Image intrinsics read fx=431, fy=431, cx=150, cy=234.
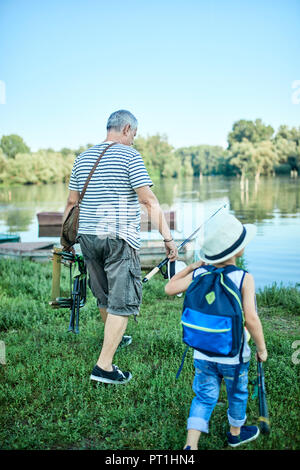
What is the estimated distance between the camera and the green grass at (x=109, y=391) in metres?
2.79

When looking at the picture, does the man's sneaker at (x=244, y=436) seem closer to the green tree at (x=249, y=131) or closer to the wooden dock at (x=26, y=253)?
the wooden dock at (x=26, y=253)

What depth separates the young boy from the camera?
8.09ft

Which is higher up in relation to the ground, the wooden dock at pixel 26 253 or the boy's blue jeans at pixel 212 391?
the boy's blue jeans at pixel 212 391

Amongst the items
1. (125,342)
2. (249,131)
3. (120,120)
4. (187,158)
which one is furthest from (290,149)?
(120,120)

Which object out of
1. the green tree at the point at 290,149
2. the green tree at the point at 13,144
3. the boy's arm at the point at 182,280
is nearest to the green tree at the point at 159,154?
the green tree at the point at 13,144

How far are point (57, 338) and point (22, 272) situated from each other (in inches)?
170

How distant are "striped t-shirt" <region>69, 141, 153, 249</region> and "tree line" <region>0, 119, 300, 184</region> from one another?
2608 inches

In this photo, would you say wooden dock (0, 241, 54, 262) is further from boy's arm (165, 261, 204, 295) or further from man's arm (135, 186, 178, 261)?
boy's arm (165, 261, 204, 295)

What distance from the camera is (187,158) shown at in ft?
448

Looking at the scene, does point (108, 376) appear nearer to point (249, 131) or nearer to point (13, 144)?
point (13, 144)

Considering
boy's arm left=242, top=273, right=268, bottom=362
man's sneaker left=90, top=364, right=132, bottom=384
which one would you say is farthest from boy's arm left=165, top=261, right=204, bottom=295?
man's sneaker left=90, top=364, right=132, bottom=384

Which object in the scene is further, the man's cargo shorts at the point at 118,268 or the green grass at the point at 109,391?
the man's cargo shorts at the point at 118,268

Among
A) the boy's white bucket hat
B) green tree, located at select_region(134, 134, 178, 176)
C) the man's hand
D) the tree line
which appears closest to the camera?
the boy's white bucket hat

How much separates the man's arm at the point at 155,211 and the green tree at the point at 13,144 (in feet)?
332
